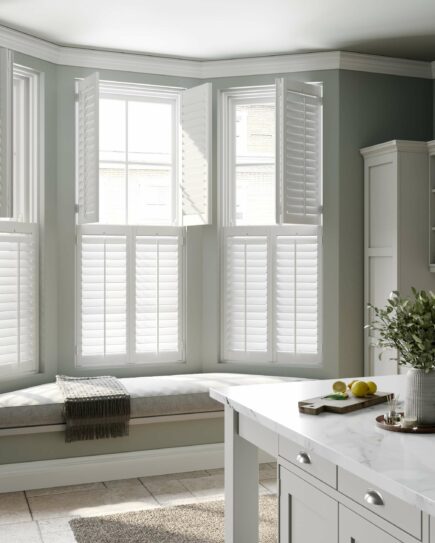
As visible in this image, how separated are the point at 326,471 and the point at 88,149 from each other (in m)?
3.16

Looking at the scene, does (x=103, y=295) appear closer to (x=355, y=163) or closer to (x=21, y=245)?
(x=21, y=245)

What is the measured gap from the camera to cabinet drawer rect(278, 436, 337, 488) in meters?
2.10

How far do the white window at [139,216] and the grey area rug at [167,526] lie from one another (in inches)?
55.3

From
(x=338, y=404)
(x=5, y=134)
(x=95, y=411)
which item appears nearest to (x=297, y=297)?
(x=95, y=411)

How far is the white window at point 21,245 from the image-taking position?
4.45 metres

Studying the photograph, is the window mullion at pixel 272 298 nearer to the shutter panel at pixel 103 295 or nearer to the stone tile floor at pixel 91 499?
the stone tile floor at pixel 91 499

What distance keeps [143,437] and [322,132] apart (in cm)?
247

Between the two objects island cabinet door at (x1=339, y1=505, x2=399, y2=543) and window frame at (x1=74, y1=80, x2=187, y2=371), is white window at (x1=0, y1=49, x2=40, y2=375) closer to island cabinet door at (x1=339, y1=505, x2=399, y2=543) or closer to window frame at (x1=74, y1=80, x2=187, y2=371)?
window frame at (x1=74, y1=80, x2=187, y2=371)

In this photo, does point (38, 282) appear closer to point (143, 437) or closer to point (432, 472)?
point (143, 437)

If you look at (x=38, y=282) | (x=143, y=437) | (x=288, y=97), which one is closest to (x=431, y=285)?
(x=288, y=97)

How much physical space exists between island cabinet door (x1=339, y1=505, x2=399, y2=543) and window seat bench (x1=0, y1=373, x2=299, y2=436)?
2.40 meters

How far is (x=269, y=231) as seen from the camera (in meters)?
5.04

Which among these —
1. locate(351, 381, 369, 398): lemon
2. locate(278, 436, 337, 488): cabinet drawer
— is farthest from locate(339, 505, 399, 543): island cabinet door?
locate(351, 381, 369, 398): lemon

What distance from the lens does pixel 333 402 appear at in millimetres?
2502
